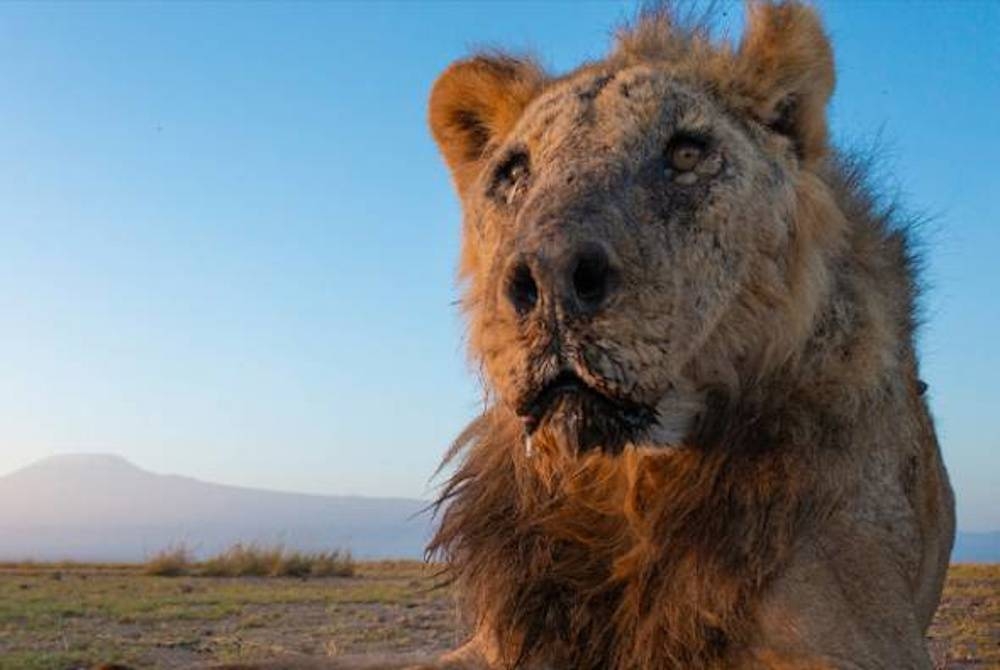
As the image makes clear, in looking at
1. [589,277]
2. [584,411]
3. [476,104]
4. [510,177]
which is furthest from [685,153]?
[476,104]

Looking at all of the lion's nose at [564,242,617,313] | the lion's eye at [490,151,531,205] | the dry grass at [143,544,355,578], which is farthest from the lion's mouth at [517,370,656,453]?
the dry grass at [143,544,355,578]

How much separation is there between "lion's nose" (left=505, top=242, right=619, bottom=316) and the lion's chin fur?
561 mm

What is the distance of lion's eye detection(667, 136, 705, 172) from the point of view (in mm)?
3559

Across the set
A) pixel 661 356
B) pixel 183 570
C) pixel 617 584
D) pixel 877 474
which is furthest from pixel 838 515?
pixel 183 570

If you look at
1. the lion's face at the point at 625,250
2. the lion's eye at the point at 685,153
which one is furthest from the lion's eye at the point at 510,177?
the lion's eye at the point at 685,153

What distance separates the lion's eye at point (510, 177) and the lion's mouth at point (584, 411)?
98 cm

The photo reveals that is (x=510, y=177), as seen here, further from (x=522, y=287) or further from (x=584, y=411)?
(x=584, y=411)

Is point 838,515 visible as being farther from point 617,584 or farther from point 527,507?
point 527,507

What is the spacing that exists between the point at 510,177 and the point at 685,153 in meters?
0.63

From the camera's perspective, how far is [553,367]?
287 cm

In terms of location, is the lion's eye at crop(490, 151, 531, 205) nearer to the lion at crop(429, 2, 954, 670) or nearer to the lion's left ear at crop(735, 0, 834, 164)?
the lion at crop(429, 2, 954, 670)

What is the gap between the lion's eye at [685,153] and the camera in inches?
140

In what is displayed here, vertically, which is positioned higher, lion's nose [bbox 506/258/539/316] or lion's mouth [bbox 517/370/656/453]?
lion's nose [bbox 506/258/539/316]

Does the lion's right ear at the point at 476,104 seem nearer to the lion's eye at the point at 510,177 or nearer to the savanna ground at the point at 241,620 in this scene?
the lion's eye at the point at 510,177
